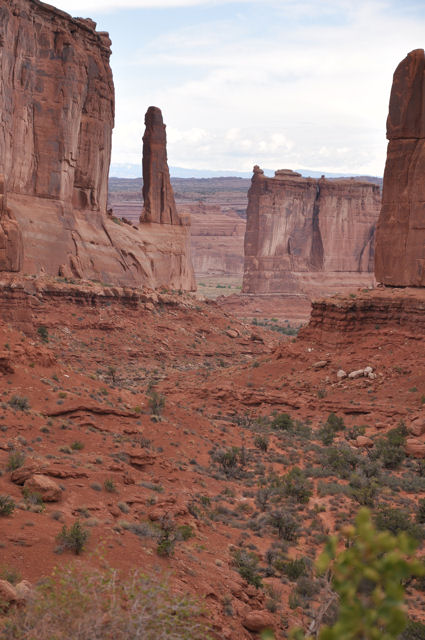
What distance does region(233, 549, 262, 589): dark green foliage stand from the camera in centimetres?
1125

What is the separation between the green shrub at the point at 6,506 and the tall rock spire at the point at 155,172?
46.9 metres

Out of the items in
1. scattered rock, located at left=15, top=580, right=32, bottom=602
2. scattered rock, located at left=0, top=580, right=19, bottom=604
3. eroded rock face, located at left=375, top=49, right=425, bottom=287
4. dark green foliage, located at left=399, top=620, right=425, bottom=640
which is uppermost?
eroded rock face, located at left=375, top=49, right=425, bottom=287

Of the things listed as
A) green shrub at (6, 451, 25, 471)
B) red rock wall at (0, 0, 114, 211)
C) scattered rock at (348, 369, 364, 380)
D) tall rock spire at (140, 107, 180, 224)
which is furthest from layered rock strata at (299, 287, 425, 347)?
tall rock spire at (140, 107, 180, 224)

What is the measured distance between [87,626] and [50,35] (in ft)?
140

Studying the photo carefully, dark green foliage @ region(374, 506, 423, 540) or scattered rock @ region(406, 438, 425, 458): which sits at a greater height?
Answer: dark green foliage @ region(374, 506, 423, 540)

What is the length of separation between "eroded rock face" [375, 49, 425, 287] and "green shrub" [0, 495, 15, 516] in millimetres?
22890

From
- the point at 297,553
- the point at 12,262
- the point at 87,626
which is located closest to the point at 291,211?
the point at 12,262

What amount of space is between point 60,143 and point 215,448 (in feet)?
97.6

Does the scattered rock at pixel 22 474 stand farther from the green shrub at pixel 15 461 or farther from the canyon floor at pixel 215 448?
the green shrub at pixel 15 461

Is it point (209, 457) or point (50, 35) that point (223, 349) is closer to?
point (50, 35)

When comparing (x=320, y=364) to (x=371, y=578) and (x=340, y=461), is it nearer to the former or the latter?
(x=340, y=461)

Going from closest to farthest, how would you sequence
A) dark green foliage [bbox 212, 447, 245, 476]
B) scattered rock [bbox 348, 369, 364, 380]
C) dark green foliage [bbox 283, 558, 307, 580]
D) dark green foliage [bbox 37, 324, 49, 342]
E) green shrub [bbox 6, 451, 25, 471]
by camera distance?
dark green foliage [bbox 283, 558, 307, 580]
green shrub [bbox 6, 451, 25, 471]
dark green foliage [bbox 212, 447, 245, 476]
scattered rock [bbox 348, 369, 364, 380]
dark green foliage [bbox 37, 324, 49, 342]

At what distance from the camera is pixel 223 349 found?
44.7m

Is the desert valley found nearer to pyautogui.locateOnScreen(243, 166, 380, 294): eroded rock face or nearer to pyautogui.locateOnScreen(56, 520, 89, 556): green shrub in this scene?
pyautogui.locateOnScreen(56, 520, 89, 556): green shrub
